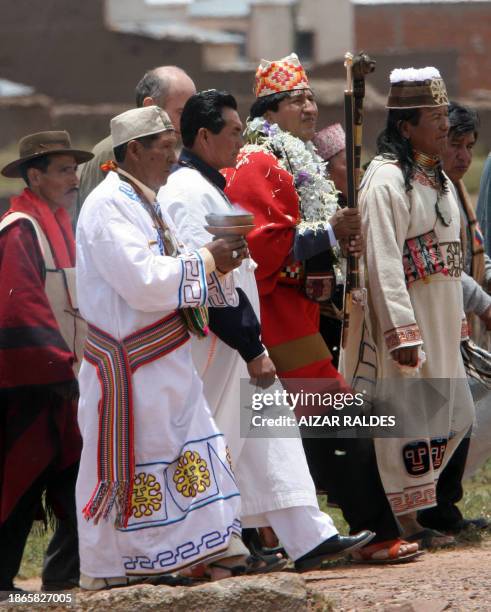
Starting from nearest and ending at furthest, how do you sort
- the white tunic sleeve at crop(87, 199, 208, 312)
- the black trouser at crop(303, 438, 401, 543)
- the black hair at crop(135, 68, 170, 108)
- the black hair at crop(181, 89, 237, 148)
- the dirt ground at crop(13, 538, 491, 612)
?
the dirt ground at crop(13, 538, 491, 612) < the white tunic sleeve at crop(87, 199, 208, 312) < the black hair at crop(181, 89, 237, 148) < the black trouser at crop(303, 438, 401, 543) < the black hair at crop(135, 68, 170, 108)

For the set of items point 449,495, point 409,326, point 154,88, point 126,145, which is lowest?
point 449,495

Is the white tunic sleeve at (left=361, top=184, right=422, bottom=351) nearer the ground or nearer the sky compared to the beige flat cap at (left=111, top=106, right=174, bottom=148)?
nearer the ground

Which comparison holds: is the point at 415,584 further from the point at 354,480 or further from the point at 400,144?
the point at 400,144

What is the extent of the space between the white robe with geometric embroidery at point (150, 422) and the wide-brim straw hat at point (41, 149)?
116cm

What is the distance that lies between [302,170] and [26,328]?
1451 millimetres

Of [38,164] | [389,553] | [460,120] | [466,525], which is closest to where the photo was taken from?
[389,553]

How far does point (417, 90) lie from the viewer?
7305mm

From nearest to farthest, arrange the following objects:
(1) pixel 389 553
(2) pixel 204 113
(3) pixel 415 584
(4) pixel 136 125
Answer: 1. (3) pixel 415 584
2. (4) pixel 136 125
3. (2) pixel 204 113
4. (1) pixel 389 553

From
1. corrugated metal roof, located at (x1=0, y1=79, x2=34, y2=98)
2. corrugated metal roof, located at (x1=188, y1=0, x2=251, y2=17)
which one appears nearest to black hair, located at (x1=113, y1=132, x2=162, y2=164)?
corrugated metal roof, located at (x1=0, y1=79, x2=34, y2=98)

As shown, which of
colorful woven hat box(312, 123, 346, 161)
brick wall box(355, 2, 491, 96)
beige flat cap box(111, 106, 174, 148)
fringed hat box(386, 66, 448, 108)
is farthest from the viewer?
brick wall box(355, 2, 491, 96)

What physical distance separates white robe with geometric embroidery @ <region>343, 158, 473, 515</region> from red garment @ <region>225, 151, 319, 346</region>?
397 mm

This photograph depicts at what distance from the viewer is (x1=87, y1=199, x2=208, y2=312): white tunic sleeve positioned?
18.9 feet

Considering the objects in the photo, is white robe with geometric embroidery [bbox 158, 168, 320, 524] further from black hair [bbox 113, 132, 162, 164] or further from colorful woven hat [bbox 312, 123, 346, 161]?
colorful woven hat [bbox 312, 123, 346, 161]

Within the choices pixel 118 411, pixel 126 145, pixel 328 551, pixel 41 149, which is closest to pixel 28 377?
pixel 118 411
